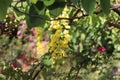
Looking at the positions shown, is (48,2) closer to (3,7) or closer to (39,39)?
(3,7)

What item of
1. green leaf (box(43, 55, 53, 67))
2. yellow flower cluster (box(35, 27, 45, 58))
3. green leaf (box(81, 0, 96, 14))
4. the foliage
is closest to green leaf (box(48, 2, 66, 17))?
the foliage

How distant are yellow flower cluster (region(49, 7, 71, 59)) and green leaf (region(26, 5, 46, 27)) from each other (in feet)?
2.96

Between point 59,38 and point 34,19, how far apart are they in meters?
0.99

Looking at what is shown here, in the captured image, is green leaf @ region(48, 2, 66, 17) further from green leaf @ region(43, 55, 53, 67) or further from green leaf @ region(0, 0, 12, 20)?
green leaf @ region(43, 55, 53, 67)

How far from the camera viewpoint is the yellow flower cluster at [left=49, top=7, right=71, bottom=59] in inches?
80.4

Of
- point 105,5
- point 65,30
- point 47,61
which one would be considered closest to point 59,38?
point 65,30

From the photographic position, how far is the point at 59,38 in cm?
211

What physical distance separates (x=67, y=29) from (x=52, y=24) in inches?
3.4

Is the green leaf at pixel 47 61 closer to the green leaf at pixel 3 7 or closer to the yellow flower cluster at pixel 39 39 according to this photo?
the yellow flower cluster at pixel 39 39

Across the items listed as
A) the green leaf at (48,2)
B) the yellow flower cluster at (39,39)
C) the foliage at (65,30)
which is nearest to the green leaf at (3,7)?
the foliage at (65,30)

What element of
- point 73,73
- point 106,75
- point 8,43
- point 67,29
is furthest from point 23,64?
point 67,29

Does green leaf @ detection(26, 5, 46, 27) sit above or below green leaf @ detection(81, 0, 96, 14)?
below

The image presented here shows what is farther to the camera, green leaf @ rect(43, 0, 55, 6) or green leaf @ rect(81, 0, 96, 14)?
green leaf @ rect(43, 0, 55, 6)

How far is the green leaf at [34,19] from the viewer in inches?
42.9
